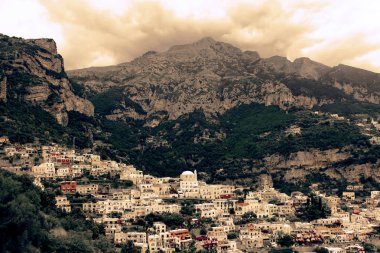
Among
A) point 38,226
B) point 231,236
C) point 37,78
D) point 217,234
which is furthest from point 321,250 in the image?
point 37,78

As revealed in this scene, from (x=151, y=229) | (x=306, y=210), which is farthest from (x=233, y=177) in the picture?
(x=151, y=229)

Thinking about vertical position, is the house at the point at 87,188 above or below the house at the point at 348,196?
above

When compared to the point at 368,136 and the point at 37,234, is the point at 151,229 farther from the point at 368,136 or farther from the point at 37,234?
the point at 368,136

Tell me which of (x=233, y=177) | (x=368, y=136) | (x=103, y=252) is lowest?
(x=103, y=252)

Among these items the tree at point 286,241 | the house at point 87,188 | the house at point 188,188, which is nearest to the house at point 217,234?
the tree at point 286,241

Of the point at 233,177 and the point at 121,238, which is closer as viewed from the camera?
the point at 121,238

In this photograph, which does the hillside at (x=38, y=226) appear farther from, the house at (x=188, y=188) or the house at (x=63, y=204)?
the house at (x=188, y=188)
